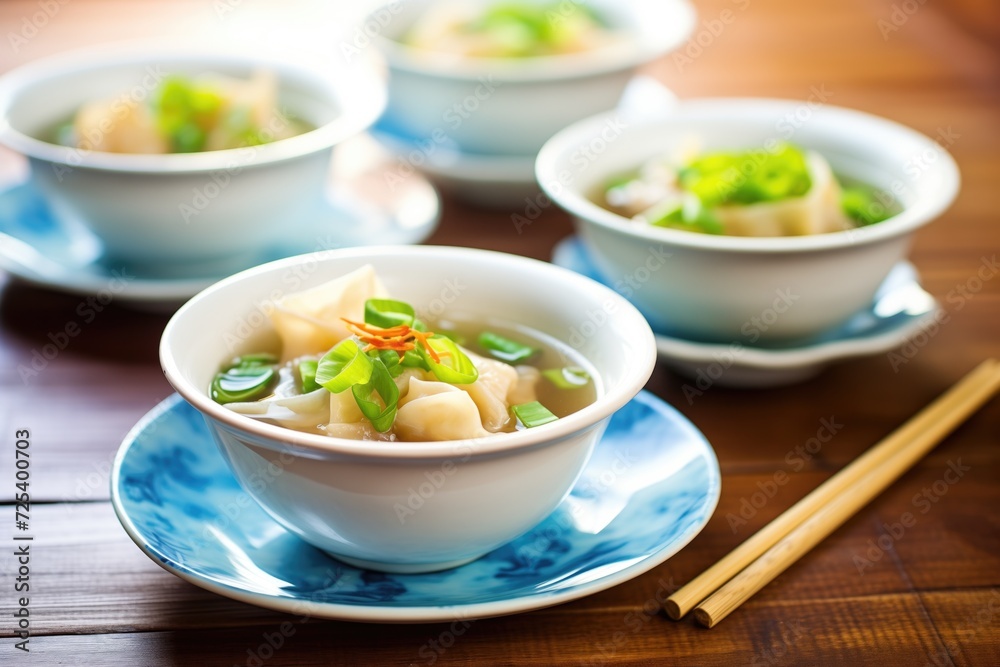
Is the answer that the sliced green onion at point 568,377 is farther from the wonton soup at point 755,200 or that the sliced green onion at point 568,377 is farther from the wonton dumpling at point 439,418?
the wonton soup at point 755,200

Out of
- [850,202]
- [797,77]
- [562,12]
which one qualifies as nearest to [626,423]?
[850,202]

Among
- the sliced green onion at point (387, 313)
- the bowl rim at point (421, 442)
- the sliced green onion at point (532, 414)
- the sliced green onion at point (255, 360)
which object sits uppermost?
the bowl rim at point (421, 442)

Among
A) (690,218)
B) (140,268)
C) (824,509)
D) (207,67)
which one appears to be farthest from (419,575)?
(207,67)

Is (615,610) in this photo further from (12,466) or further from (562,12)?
(562,12)

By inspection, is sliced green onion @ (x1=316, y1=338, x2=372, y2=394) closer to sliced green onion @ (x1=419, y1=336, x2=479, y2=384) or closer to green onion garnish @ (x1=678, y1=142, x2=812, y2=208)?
sliced green onion @ (x1=419, y1=336, x2=479, y2=384)

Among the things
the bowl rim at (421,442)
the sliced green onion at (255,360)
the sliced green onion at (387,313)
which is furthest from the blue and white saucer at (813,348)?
the sliced green onion at (255,360)

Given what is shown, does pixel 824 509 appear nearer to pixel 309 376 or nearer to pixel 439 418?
pixel 439 418

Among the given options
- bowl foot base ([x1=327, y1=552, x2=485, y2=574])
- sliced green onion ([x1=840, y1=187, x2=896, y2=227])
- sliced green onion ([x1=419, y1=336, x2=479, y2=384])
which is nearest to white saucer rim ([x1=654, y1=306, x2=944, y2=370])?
sliced green onion ([x1=840, y1=187, x2=896, y2=227])
